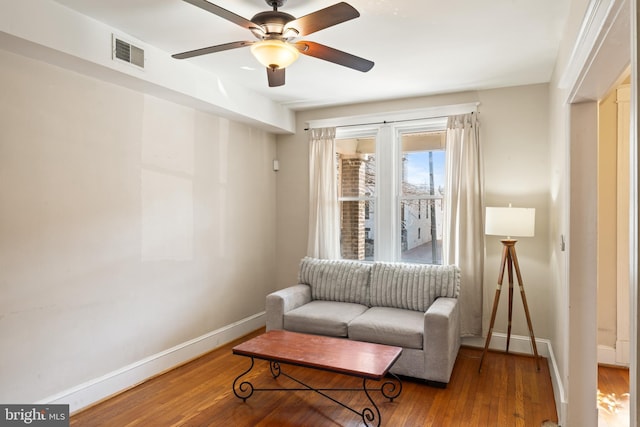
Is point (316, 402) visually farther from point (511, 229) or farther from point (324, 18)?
point (324, 18)

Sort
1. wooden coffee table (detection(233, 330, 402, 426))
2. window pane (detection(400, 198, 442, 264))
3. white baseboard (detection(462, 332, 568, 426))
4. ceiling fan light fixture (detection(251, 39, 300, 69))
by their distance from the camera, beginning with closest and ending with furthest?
1. ceiling fan light fixture (detection(251, 39, 300, 69))
2. wooden coffee table (detection(233, 330, 402, 426))
3. white baseboard (detection(462, 332, 568, 426))
4. window pane (detection(400, 198, 442, 264))

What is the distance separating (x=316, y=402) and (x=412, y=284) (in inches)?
59.1

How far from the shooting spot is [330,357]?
2771 mm

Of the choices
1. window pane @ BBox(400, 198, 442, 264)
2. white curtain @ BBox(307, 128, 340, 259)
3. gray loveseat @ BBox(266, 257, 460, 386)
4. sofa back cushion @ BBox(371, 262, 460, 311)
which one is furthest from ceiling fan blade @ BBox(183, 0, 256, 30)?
window pane @ BBox(400, 198, 442, 264)

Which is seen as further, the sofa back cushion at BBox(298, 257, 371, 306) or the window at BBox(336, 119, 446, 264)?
the window at BBox(336, 119, 446, 264)

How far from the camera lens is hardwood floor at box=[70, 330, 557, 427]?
8.86 ft

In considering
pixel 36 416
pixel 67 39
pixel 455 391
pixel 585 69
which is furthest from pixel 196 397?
pixel 585 69

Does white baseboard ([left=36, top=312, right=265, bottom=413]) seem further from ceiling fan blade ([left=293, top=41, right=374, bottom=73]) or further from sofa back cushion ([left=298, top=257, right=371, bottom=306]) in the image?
ceiling fan blade ([left=293, top=41, right=374, bottom=73])

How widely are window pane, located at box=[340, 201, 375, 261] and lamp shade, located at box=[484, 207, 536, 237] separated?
1506mm

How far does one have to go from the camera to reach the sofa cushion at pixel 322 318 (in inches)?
140

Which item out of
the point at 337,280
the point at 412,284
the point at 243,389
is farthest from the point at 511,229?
the point at 243,389

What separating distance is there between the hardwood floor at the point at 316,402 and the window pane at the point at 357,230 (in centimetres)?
164

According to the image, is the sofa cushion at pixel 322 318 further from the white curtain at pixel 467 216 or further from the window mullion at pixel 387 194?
the white curtain at pixel 467 216

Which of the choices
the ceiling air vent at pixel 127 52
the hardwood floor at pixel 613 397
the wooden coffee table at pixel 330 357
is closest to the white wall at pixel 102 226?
the ceiling air vent at pixel 127 52
